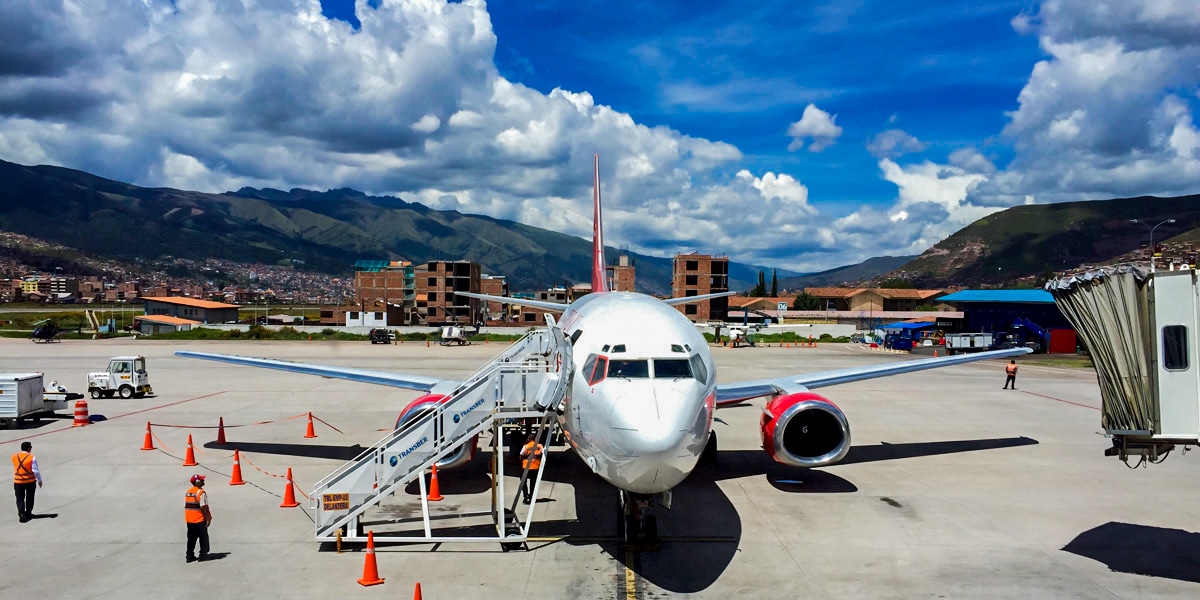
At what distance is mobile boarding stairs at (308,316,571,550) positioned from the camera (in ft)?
43.6

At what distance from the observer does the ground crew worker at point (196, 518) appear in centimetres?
1219

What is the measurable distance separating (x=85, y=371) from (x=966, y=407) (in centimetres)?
5033

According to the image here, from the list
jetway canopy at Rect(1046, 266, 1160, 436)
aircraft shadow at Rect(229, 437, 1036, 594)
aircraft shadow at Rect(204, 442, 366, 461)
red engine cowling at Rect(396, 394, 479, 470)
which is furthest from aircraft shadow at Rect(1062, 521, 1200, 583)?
aircraft shadow at Rect(204, 442, 366, 461)

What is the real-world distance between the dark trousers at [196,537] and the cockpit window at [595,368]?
23.1 feet

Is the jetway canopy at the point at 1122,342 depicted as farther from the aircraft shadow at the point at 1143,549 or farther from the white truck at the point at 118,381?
the white truck at the point at 118,381

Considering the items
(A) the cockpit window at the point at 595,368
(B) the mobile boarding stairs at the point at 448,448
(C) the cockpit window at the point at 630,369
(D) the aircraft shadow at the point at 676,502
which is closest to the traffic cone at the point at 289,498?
(D) the aircraft shadow at the point at 676,502

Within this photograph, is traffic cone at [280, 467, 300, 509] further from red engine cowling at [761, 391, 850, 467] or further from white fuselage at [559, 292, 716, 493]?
red engine cowling at [761, 391, 850, 467]

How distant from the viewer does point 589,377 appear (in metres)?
12.0

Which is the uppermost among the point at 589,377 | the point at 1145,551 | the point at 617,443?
the point at 589,377

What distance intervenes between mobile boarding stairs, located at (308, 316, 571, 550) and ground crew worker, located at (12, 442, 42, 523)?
594 cm

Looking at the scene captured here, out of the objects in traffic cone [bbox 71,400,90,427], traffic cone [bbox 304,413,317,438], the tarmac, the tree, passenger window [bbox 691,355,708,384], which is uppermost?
the tree

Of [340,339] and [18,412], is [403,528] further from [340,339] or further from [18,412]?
[340,339]

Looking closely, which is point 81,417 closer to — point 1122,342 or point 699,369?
point 699,369

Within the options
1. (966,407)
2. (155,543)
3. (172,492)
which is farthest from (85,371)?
(966,407)
